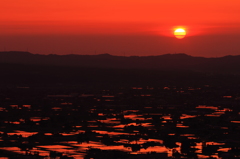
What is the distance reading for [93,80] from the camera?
13362 cm

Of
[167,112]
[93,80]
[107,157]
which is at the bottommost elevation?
[107,157]

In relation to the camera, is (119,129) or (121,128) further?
(121,128)

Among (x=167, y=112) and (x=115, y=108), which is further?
(x=115, y=108)

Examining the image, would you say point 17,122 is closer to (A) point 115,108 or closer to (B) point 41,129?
(B) point 41,129

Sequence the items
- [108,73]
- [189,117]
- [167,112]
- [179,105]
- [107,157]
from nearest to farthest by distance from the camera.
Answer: [107,157] < [189,117] < [167,112] < [179,105] < [108,73]

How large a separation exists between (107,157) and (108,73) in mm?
117002

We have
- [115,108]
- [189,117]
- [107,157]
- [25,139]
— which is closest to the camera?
[107,157]

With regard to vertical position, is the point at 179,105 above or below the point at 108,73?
below

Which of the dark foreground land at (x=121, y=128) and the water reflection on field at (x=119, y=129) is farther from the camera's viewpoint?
the water reflection on field at (x=119, y=129)

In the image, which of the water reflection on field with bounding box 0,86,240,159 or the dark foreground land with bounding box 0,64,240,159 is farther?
the water reflection on field with bounding box 0,86,240,159

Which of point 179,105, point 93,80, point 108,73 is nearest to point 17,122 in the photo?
point 179,105

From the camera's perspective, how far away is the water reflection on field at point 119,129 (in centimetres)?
3161

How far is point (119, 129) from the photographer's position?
1650 inches

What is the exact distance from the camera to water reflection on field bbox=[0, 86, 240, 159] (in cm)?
3161
